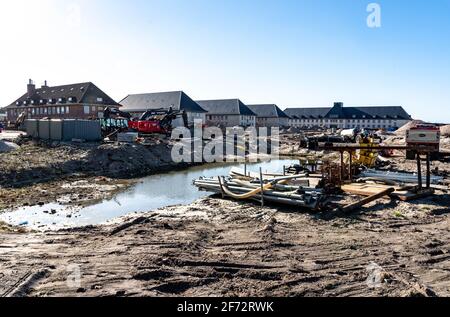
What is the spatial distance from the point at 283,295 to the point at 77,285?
305 centimetres

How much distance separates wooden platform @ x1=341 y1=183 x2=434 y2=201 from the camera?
11.3 meters

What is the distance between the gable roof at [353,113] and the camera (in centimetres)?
8844

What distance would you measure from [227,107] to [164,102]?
1567cm

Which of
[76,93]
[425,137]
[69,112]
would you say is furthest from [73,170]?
[76,93]

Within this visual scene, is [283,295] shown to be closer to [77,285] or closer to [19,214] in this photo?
[77,285]

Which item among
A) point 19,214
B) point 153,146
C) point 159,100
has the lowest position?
point 19,214

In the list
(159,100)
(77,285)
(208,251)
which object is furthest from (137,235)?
(159,100)

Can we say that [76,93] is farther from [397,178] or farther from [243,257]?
[243,257]

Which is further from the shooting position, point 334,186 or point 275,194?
point 334,186

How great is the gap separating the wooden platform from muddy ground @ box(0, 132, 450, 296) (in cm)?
27

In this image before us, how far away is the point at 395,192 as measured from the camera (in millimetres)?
11602

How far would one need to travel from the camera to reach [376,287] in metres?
5.53

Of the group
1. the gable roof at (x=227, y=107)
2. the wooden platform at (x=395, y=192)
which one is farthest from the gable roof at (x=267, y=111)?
the wooden platform at (x=395, y=192)

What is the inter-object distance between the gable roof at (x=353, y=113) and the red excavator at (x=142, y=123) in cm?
6735
